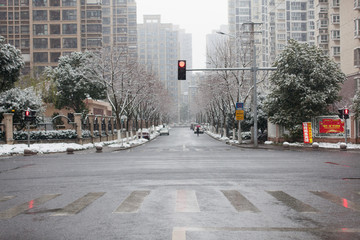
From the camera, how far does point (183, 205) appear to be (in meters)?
9.07

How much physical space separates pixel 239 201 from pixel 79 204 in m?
3.71

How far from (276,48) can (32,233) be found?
109 meters

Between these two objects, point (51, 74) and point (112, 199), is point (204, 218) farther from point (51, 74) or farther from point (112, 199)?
point (51, 74)

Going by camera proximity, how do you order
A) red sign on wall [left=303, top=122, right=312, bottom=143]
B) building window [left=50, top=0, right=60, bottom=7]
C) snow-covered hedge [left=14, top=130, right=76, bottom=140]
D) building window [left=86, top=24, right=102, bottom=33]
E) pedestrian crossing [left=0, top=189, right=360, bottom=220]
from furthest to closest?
building window [left=86, top=24, right=102, bottom=33] → building window [left=50, top=0, right=60, bottom=7] → snow-covered hedge [left=14, top=130, right=76, bottom=140] → red sign on wall [left=303, top=122, right=312, bottom=143] → pedestrian crossing [left=0, top=189, right=360, bottom=220]

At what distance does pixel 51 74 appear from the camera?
218ft

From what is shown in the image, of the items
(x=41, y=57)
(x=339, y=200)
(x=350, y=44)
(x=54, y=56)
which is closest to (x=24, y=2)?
(x=41, y=57)

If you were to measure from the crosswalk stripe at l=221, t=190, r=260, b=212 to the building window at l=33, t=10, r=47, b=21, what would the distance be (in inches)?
3235

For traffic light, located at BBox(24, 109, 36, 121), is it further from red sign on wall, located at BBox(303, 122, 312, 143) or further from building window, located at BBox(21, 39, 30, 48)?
building window, located at BBox(21, 39, 30, 48)

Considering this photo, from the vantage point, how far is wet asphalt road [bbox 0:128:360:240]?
22.1 ft

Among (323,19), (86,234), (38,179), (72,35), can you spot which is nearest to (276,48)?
(323,19)

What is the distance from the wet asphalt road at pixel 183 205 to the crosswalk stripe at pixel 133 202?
0.02 metres

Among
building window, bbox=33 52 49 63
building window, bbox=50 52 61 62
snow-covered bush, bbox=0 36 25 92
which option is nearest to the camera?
snow-covered bush, bbox=0 36 25 92

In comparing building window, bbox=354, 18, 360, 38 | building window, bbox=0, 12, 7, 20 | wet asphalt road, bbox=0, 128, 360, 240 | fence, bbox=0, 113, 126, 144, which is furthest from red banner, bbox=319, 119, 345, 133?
building window, bbox=0, 12, 7, 20

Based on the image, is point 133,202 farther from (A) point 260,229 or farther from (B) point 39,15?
(B) point 39,15
